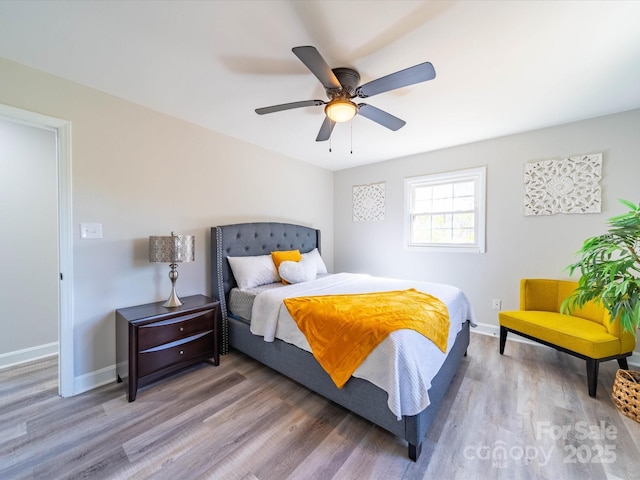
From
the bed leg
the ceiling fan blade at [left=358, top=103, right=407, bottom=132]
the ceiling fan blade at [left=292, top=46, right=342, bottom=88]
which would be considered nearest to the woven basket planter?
the bed leg

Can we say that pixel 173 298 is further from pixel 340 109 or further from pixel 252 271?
pixel 340 109

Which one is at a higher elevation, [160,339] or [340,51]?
[340,51]

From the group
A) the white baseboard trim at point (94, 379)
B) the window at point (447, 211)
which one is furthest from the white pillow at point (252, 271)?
the window at point (447, 211)

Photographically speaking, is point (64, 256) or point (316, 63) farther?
point (64, 256)

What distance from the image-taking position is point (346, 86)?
1.84 m

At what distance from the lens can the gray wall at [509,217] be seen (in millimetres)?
2508

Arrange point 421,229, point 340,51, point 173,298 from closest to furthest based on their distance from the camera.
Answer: point 340,51 < point 173,298 < point 421,229

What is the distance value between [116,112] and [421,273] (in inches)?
158

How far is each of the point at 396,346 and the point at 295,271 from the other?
1696mm

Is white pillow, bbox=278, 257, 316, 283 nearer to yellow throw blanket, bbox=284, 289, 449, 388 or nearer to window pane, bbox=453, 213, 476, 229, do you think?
yellow throw blanket, bbox=284, 289, 449, 388

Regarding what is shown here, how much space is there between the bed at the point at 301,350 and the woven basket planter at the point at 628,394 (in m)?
0.99

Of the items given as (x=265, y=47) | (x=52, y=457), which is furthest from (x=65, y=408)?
(x=265, y=47)

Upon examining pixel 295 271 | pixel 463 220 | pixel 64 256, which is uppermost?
pixel 463 220

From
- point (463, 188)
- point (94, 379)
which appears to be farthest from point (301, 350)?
point (463, 188)
